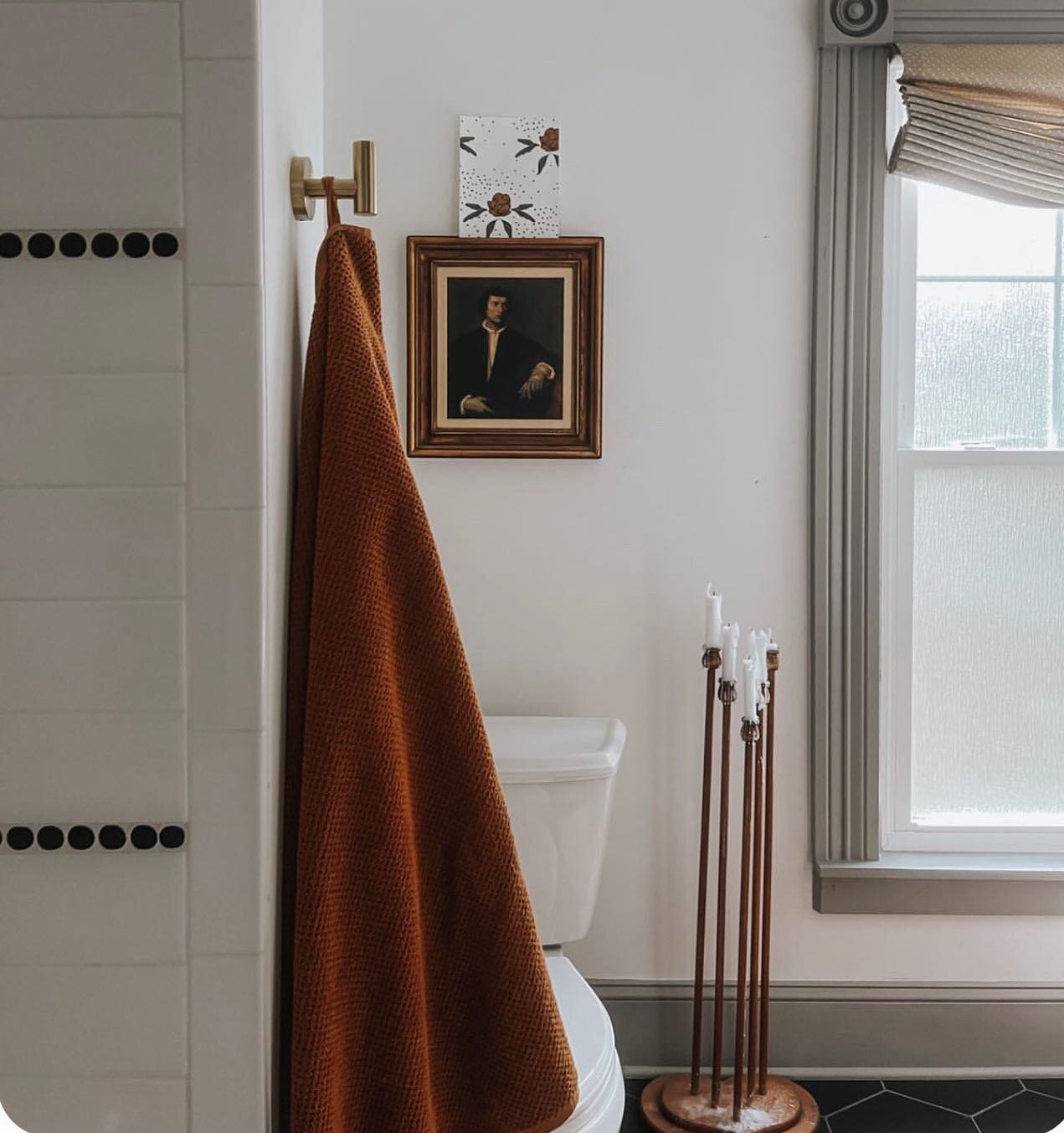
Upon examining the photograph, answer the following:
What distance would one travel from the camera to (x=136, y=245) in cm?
100

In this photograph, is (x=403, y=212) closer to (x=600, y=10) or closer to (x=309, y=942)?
(x=600, y=10)

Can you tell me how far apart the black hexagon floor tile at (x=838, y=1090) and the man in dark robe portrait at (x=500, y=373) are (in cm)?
133

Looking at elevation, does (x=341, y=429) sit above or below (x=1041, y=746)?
above

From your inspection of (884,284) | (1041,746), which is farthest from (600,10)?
(1041,746)

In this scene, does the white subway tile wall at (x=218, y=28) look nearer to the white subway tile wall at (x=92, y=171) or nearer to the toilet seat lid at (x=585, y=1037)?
the white subway tile wall at (x=92, y=171)

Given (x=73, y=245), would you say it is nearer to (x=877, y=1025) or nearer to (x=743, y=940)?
(x=743, y=940)

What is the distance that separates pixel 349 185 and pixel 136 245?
0.26 metres

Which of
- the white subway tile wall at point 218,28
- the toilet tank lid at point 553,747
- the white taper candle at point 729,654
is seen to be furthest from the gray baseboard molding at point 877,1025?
the white subway tile wall at point 218,28

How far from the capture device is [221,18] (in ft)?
3.28

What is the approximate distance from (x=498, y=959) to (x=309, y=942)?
7.8 inches

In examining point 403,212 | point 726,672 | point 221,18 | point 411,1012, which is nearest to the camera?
point 221,18

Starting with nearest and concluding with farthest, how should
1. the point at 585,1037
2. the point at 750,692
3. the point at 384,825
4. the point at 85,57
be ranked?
the point at 85,57 < the point at 384,825 < the point at 585,1037 < the point at 750,692

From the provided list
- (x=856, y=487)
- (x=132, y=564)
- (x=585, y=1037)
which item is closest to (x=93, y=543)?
(x=132, y=564)

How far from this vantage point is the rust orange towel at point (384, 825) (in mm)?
1102
